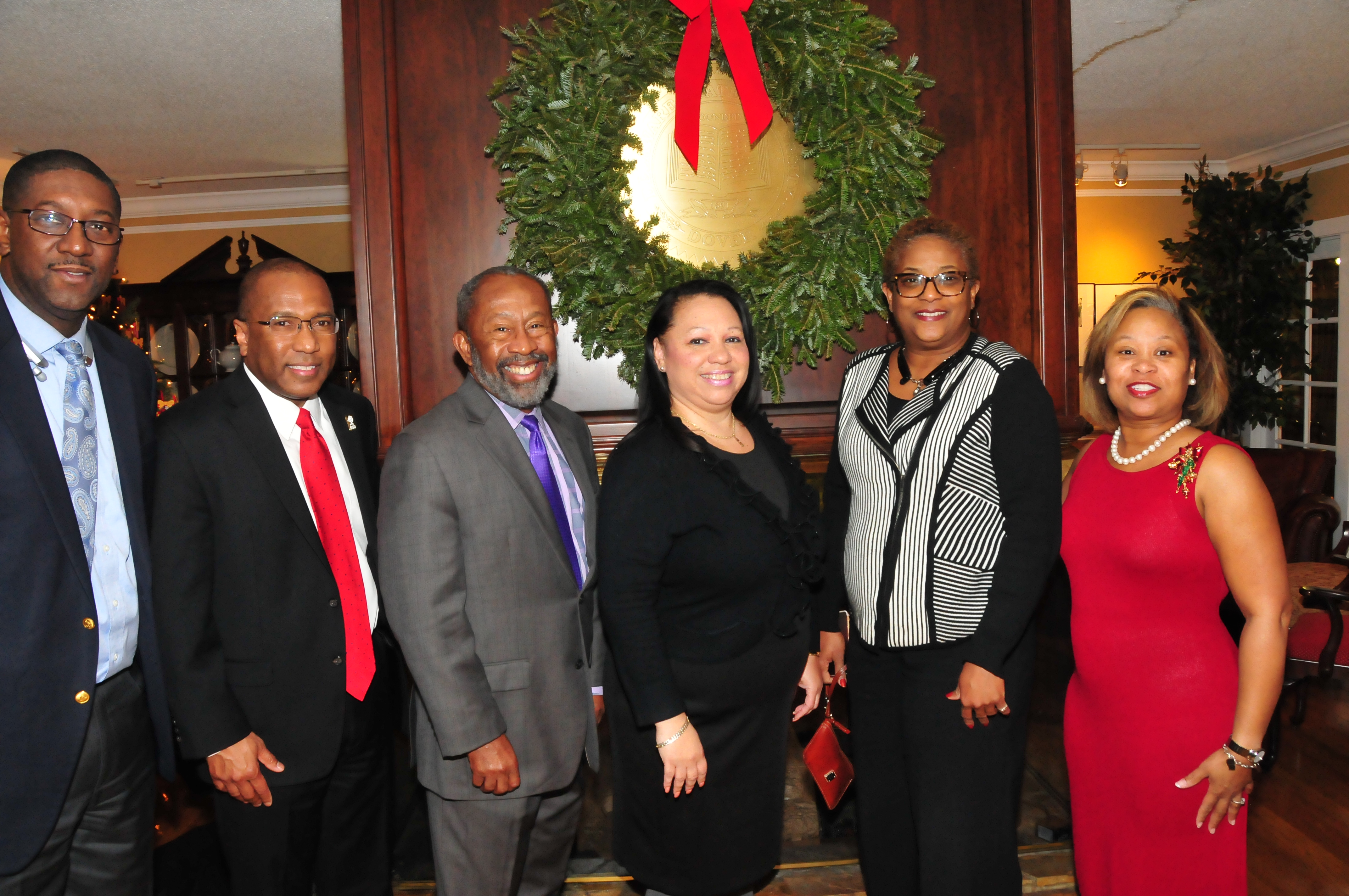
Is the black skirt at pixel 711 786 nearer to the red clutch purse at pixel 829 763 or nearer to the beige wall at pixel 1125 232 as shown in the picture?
the red clutch purse at pixel 829 763

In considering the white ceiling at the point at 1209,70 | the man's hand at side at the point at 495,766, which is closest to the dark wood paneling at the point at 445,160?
the man's hand at side at the point at 495,766

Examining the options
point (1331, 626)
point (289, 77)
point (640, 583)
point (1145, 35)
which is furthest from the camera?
point (289, 77)

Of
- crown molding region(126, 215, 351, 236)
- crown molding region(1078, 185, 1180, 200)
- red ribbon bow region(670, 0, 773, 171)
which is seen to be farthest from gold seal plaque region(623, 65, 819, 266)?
crown molding region(1078, 185, 1180, 200)

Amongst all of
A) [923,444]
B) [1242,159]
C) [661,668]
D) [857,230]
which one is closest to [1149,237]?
[1242,159]

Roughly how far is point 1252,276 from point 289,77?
21.0 ft

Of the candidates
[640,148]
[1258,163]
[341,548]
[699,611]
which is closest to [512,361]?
[341,548]

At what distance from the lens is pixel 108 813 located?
1.57 metres

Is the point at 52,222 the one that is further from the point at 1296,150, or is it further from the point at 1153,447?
the point at 1296,150

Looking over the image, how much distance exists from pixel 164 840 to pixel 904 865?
241cm

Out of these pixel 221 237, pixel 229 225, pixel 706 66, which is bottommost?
pixel 706 66

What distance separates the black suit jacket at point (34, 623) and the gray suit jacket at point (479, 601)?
0.52 meters

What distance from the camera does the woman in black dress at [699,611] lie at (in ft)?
5.09

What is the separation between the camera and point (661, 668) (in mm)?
1546

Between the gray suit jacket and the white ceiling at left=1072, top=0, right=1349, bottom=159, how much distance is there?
10.4 feet
